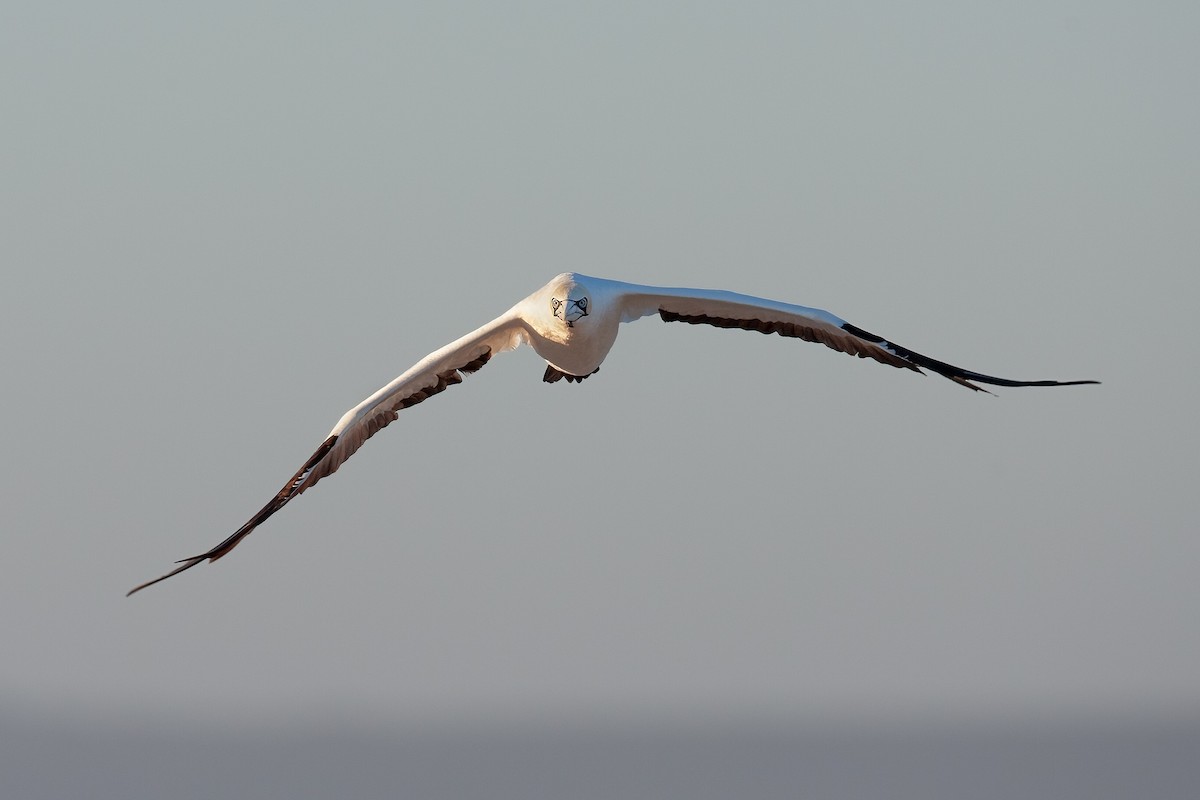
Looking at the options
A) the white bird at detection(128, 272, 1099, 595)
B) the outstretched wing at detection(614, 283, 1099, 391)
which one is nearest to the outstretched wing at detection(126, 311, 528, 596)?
the white bird at detection(128, 272, 1099, 595)

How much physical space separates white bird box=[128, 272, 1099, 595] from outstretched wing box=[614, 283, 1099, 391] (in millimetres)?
15

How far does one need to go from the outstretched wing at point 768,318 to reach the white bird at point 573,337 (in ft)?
0.05

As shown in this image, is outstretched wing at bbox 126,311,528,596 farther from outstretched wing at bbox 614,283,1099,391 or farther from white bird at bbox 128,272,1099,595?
outstretched wing at bbox 614,283,1099,391

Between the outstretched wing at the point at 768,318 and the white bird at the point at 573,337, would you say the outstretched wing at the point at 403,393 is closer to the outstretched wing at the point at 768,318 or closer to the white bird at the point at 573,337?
the white bird at the point at 573,337

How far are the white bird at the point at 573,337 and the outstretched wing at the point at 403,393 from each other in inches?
A: 0.6

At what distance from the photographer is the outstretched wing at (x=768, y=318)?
74.2ft

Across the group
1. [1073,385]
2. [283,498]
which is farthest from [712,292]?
[283,498]

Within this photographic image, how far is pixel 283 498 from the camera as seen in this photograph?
74.5 ft

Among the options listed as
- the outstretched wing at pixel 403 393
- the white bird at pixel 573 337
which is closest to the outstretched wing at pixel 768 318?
the white bird at pixel 573 337

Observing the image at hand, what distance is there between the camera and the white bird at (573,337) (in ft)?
72.4

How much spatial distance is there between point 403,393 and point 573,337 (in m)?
2.98

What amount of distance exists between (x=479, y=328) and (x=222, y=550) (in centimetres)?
484

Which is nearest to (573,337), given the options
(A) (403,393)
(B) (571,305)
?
(B) (571,305)

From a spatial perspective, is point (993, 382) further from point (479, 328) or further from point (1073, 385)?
point (479, 328)
